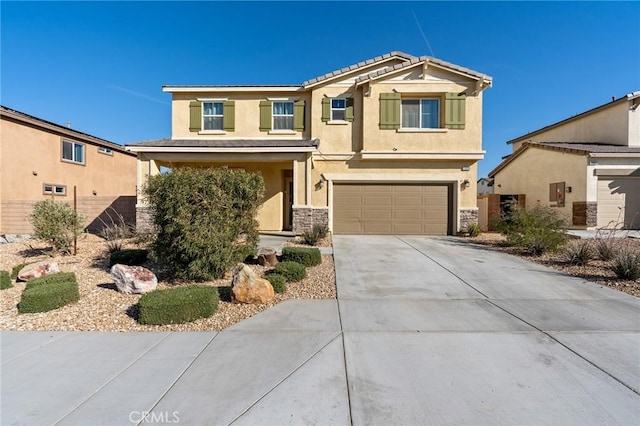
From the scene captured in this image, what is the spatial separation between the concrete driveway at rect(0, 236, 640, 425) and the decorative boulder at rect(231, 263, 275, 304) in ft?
1.06

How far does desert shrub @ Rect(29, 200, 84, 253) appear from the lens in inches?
321

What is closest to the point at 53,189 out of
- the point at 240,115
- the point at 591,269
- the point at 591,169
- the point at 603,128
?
the point at 240,115

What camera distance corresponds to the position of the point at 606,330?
408 centimetres

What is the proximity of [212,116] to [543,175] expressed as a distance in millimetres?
18230

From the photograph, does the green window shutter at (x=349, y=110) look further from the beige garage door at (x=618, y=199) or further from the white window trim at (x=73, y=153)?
the white window trim at (x=73, y=153)

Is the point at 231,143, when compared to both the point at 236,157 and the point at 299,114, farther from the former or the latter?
the point at 299,114

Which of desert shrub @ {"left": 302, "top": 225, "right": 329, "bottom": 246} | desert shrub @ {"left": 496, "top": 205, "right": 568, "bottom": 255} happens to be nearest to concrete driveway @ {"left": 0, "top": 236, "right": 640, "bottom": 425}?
desert shrub @ {"left": 496, "top": 205, "right": 568, "bottom": 255}

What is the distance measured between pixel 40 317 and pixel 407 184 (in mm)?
12295

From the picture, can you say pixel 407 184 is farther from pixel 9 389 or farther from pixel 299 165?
pixel 9 389

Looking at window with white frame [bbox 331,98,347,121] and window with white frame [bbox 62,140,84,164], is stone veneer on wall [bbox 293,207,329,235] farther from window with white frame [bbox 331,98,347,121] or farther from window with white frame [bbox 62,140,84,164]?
window with white frame [bbox 62,140,84,164]

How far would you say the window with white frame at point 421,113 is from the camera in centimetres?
1339

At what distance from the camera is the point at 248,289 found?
4922mm

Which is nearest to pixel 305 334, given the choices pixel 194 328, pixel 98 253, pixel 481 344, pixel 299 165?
pixel 194 328

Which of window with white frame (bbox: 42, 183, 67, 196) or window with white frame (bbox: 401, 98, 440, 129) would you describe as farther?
window with white frame (bbox: 42, 183, 67, 196)
